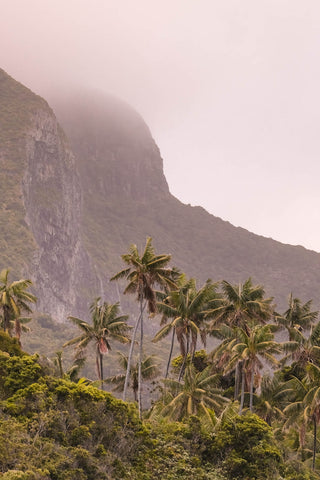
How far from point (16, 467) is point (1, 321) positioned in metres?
27.6

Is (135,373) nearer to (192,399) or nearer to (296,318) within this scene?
(192,399)

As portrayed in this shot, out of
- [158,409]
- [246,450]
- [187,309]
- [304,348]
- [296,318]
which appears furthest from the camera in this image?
[296,318]

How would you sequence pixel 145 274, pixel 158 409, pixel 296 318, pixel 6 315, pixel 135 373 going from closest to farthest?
pixel 145 274, pixel 158 409, pixel 6 315, pixel 135 373, pixel 296 318

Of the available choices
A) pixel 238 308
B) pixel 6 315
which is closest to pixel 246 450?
pixel 238 308

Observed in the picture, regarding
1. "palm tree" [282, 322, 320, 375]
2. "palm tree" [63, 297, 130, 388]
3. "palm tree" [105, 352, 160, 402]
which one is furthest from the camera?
"palm tree" [105, 352, 160, 402]

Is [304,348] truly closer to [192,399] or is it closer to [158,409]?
[192,399]

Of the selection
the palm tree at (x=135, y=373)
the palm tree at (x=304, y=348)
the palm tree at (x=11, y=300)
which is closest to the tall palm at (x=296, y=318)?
the palm tree at (x=304, y=348)

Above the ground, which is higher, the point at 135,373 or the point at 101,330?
the point at 101,330

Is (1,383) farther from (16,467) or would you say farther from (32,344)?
(32,344)

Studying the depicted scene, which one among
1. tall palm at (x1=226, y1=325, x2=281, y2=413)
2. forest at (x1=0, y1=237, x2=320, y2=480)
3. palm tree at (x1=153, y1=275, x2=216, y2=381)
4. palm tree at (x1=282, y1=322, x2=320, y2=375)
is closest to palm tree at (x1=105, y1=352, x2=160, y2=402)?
forest at (x1=0, y1=237, x2=320, y2=480)

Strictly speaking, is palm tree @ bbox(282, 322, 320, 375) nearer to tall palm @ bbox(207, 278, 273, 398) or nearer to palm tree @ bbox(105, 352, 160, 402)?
tall palm @ bbox(207, 278, 273, 398)

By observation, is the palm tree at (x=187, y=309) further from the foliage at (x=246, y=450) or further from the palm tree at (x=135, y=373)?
the foliage at (x=246, y=450)

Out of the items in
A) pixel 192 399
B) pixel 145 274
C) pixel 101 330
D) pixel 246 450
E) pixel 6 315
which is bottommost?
pixel 246 450

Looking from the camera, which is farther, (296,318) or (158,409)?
(296,318)
